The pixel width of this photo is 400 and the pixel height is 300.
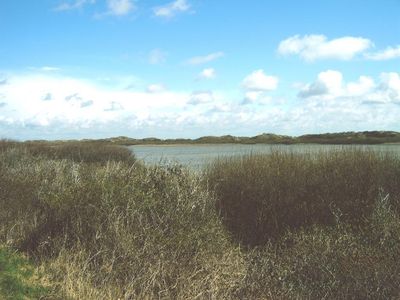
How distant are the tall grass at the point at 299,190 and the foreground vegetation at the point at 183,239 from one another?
0.04 meters

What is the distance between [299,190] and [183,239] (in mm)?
5116

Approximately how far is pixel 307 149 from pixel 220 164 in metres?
3.06

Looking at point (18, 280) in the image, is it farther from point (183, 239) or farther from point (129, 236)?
point (183, 239)

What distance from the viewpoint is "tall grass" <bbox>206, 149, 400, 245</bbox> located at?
39.9ft

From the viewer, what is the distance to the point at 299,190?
1288 centimetres

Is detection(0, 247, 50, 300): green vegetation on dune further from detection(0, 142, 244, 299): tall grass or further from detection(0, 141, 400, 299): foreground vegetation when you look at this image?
detection(0, 142, 244, 299): tall grass

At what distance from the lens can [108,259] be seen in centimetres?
820

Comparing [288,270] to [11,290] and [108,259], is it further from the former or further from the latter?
[11,290]

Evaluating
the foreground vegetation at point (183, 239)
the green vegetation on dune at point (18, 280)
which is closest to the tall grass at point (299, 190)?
the foreground vegetation at point (183, 239)

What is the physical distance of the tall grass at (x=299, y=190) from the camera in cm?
1217

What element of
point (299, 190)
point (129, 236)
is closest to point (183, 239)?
point (129, 236)

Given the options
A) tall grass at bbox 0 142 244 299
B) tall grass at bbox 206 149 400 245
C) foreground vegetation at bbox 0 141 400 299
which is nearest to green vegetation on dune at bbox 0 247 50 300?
foreground vegetation at bbox 0 141 400 299

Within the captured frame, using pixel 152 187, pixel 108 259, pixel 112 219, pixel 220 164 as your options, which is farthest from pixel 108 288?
pixel 220 164

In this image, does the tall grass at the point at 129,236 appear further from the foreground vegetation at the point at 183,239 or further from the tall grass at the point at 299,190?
the tall grass at the point at 299,190
